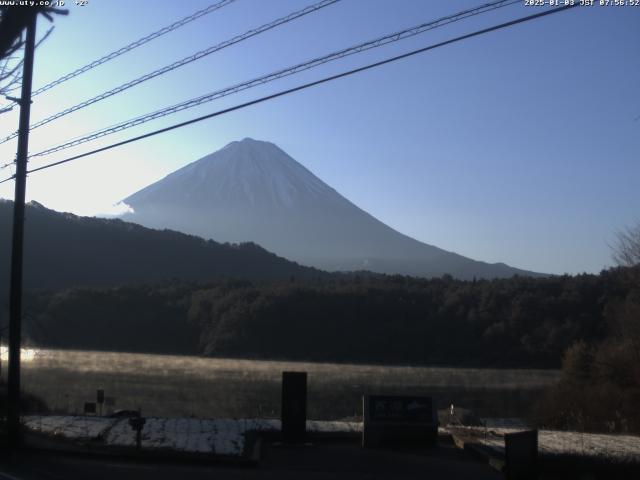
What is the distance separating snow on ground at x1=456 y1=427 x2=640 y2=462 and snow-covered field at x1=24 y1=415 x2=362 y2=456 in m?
2.81

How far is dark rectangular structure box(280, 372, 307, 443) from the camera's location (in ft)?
53.4

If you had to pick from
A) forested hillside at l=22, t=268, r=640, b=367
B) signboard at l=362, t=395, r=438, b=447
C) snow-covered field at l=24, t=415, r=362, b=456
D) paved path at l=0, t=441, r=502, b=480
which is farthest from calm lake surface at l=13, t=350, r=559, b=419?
paved path at l=0, t=441, r=502, b=480

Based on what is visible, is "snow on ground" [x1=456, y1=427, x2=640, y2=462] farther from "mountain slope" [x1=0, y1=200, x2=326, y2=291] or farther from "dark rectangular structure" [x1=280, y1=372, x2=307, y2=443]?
"mountain slope" [x1=0, y1=200, x2=326, y2=291]

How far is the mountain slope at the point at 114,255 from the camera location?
56.8 m

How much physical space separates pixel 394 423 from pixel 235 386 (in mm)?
15521

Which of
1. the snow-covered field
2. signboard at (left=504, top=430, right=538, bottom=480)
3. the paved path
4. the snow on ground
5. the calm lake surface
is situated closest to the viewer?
signboard at (left=504, top=430, right=538, bottom=480)

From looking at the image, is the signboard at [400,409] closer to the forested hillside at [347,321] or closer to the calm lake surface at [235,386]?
the calm lake surface at [235,386]

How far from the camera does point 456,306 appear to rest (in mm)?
48844

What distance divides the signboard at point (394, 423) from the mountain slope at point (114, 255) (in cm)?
3590

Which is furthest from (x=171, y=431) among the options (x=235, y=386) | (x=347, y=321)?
(x=347, y=321)

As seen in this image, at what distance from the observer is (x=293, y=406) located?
53.5 ft

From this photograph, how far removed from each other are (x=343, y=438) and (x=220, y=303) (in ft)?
109

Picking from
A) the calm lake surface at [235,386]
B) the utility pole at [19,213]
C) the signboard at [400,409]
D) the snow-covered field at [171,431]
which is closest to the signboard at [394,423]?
the signboard at [400,409]

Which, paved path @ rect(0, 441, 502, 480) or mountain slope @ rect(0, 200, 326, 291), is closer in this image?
paved path @ rect(0, 441, 502, 480)
